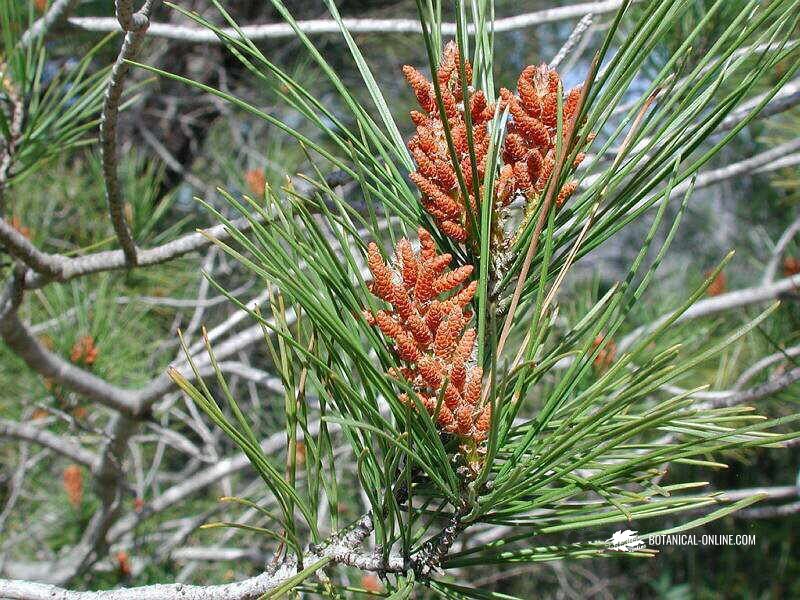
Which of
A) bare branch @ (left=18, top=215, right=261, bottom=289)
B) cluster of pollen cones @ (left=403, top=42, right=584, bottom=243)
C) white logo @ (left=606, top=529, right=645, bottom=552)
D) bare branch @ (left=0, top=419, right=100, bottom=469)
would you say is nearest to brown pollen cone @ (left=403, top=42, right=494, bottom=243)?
cluster of pollen cones @ (left=403, top=42, right=584, bottom=243)

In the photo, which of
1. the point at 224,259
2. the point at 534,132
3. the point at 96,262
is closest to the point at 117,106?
the point at 96,262

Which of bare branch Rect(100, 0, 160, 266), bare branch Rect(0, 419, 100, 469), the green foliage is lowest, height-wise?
the green foliage

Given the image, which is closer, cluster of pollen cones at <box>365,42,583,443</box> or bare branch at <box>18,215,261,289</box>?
cluster of pollen cones at <box>365,42,583,443</box>

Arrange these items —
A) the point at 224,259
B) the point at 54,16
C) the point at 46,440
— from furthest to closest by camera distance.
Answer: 1. the point at 224,259
2. the point at 46,440
3. the point at 54,16

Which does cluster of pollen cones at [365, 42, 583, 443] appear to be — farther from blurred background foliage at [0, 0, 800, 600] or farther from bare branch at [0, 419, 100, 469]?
bare branch at [0, 419, 100, 469]

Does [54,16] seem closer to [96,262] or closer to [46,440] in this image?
[96,262]

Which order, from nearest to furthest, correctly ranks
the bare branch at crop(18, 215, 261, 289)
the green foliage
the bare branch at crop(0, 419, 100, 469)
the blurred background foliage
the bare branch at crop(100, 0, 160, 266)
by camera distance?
the green foliage → the bare branch at crop(100, 0, 160, 266) → the bare branch at crop(18, 215, 261, 289) → the bare branch at crop(0, 419, 100, 469) → the blurred background foliage

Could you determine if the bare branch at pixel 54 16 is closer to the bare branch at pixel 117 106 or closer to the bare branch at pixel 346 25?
the bare branch at pixel 346 25
